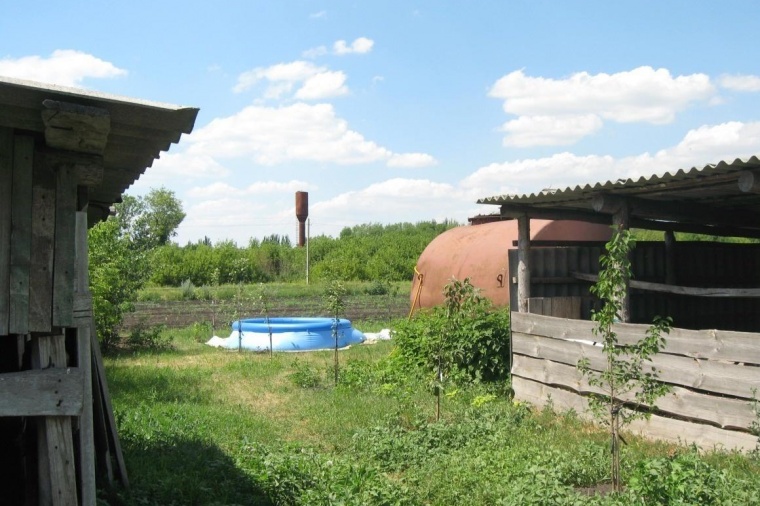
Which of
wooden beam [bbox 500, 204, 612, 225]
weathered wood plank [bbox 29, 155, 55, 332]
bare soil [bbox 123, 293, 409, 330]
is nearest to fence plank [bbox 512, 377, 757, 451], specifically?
wooden beam [bbox 500, 204, 612, 225]

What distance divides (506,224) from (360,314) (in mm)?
12113

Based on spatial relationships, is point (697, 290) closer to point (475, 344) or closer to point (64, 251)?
point (475, 344)

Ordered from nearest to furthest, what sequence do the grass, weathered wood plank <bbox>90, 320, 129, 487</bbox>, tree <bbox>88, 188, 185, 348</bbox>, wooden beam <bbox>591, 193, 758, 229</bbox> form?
the grass
weathered wood plank <bbox>90, 320, 129, 487</bbox>
wooden beam <bbox>591, 193, 758, 229</bbox>
tree <bbox>88, 188, 185, 348</bbox>

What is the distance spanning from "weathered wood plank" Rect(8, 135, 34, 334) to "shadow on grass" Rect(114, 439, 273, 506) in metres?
2.34

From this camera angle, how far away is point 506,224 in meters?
16.6

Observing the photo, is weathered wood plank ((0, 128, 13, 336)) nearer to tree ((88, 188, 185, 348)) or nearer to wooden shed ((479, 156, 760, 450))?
wooden shed ((479, 156, 760, 450))

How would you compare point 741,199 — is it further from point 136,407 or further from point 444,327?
point 136,407

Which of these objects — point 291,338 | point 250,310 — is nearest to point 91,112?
point 291,338

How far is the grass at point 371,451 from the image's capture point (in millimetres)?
Answer: 6246

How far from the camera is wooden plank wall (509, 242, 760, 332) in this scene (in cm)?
1150

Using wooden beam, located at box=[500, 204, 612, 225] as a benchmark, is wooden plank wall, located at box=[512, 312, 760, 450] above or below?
below

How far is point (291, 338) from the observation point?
62.2 feet

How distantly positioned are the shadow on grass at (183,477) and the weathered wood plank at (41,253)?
228cm

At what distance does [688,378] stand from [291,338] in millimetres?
12203
